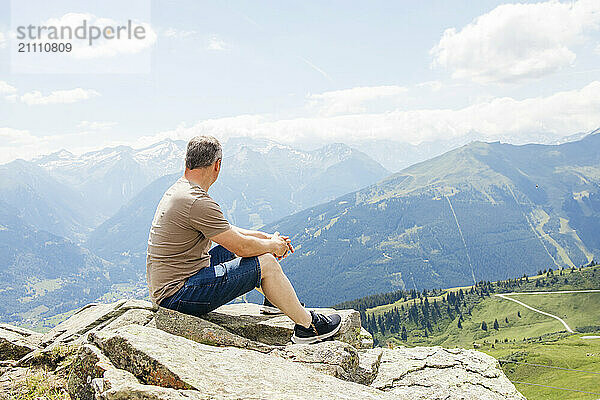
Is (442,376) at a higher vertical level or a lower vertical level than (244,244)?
lower

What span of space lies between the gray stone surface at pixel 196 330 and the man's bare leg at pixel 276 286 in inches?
44.2

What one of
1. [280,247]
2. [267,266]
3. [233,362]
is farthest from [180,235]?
[233,362]

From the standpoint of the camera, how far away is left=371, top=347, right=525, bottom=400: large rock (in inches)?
426

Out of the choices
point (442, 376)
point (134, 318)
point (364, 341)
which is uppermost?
point (134, 318)

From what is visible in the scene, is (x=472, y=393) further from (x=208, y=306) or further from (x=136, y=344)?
(x=136, y=344)

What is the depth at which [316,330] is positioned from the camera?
10766 millimetres

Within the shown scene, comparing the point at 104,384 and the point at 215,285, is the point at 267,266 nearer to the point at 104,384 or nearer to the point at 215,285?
the point at 215,285

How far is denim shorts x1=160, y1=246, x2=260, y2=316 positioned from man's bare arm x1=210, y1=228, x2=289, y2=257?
0.93 ft

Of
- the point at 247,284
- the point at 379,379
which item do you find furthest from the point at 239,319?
the point at 379,379

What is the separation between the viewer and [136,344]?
7203mm

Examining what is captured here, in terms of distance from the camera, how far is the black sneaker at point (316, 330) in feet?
35.0

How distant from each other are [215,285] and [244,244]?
1.25 metres

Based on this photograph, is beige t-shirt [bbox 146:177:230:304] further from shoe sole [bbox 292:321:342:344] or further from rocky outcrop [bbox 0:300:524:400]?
shoe sole [bbox 292:321:342:344]

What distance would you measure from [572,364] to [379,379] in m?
141
